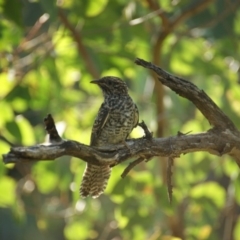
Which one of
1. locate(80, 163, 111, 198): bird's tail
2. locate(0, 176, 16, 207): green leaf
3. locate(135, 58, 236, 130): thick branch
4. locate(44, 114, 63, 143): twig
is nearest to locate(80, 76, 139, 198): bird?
locate(80, 163, 111, 198): bird's tail

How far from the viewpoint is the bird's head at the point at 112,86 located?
146 inches

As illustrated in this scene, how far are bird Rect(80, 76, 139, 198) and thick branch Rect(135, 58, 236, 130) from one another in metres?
0.56

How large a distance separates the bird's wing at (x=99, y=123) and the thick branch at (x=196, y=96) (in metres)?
0.82

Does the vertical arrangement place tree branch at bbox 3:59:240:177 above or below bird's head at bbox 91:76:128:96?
below

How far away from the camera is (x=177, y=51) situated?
14.8 feet

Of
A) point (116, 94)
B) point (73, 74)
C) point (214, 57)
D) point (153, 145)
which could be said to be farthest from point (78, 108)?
point (153, 145)

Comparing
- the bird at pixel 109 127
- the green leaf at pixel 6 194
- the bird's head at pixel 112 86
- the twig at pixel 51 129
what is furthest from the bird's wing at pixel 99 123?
the twig at pixel 51 129

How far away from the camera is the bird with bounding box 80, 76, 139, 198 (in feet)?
10.3

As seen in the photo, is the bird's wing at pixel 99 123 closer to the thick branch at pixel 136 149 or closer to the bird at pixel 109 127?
the bird at pixel 109 127

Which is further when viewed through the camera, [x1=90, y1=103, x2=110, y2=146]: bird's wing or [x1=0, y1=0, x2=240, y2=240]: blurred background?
[x1=0, y1=0, x2=240, y2=240]: blurred background

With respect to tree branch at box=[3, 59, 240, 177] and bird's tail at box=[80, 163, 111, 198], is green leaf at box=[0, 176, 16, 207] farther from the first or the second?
tree branch at box=[3, 59, 240, 177]

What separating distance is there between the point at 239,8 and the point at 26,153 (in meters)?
2.57

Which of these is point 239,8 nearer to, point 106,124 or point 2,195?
point 106,124

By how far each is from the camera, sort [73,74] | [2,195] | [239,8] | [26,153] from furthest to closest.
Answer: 1. [73,74]
2. [239,8]
3. [2,195]
4. [26,153]
